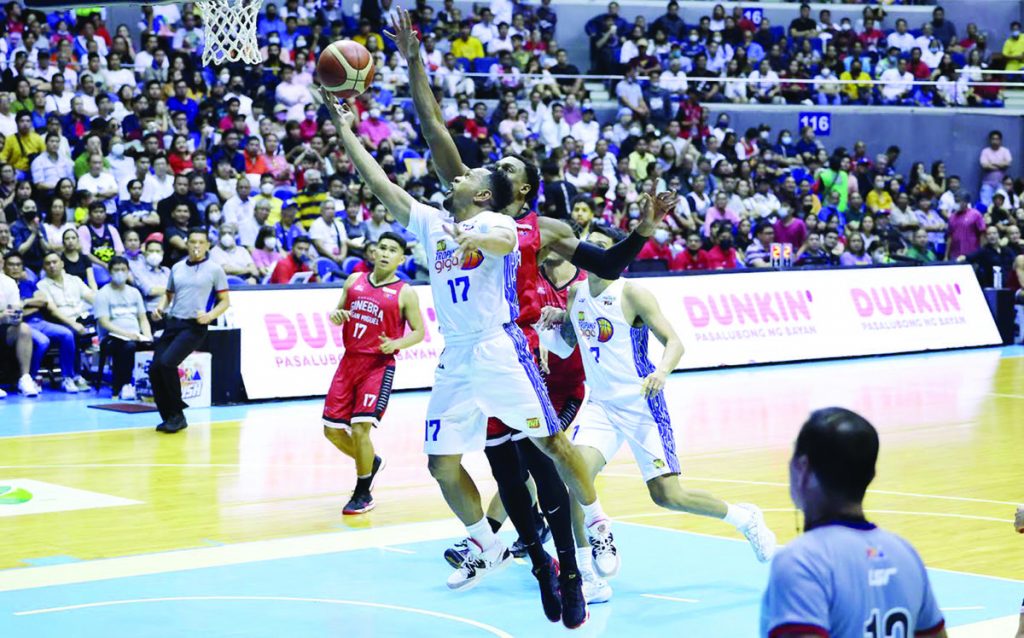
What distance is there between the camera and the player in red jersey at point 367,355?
9805 mm

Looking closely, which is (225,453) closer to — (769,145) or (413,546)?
(413,546)

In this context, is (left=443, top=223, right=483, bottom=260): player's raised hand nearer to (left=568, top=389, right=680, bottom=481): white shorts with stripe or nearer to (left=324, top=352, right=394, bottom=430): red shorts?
(left=568, top=389, right=680, bottom=481): white shorts with stripe

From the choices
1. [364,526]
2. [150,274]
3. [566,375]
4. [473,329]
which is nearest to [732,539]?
[566,375]

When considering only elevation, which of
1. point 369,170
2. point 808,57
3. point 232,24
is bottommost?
point 369,170

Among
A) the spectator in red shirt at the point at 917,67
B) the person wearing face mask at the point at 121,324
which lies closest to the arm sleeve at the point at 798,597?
the person wearing face mask at the point at 121,324

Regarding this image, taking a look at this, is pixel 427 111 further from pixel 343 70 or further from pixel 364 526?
pixel 364 526

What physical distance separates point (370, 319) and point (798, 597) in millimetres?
7658

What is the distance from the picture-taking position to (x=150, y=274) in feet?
54.2

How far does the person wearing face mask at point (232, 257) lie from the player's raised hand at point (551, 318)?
9.57 metres

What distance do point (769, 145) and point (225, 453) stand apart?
1653 centimetres

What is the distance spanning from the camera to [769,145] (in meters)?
26.2

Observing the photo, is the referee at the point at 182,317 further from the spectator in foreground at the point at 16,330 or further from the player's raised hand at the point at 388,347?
the player's raised hand at the point at 388,347

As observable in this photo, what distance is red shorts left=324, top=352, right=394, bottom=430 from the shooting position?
9.86 metres

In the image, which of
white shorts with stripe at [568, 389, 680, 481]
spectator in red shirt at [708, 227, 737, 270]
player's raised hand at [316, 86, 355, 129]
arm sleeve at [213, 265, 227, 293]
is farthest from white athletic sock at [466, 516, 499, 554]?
spectator in red shirt at [708, 227, 737, 270]
